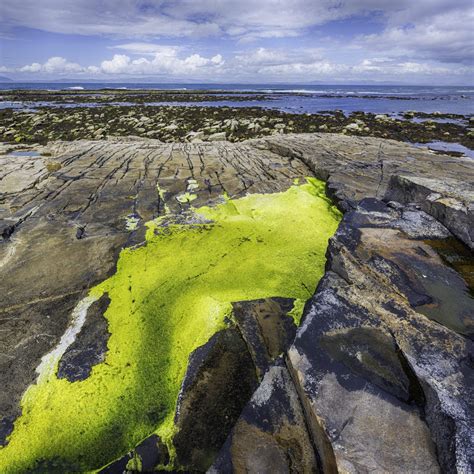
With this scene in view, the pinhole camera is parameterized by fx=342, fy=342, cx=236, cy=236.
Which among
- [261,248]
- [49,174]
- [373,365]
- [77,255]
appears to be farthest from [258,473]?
[49,174]

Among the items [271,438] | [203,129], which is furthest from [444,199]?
[203,129]

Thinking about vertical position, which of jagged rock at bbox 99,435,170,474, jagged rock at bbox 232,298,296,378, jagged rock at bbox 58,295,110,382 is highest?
jagged rock at bbox 232,298,296,378

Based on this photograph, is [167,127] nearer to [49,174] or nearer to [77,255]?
[49,174]

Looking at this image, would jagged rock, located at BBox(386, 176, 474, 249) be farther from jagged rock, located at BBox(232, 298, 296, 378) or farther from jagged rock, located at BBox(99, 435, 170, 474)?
jagged rock, located at BBox(99, 435, 170, 474)

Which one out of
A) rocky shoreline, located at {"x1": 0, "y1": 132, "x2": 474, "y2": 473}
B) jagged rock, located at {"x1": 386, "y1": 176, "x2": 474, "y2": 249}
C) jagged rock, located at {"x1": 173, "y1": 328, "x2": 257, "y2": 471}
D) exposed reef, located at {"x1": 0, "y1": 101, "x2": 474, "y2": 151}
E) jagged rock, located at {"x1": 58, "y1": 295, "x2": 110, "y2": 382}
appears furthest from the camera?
exposed reef, located at {"x1": 0, "y1": 101, "x2": 474, "y2": 151}

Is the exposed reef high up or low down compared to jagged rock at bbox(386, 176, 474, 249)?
down

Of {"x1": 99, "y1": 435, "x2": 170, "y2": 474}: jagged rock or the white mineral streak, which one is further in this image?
the white mineral streak

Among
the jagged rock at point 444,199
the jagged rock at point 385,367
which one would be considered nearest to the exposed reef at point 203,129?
the jagged rock at point 444,199

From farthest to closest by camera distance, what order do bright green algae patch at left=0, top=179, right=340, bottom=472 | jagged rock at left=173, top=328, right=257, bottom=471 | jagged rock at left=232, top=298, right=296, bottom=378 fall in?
jagged rock at left=232, top=298, right=296, bottom=378 → bright green algae patch at left=0, top=179, right=340, bottom=472 → jagged rock at left=173, top=328, right=257, bottom=471

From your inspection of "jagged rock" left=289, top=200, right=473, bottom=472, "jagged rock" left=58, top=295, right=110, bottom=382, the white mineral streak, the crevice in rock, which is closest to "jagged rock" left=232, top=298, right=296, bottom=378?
"jagged rock" left=289, top=200, right=473, bottom=472
